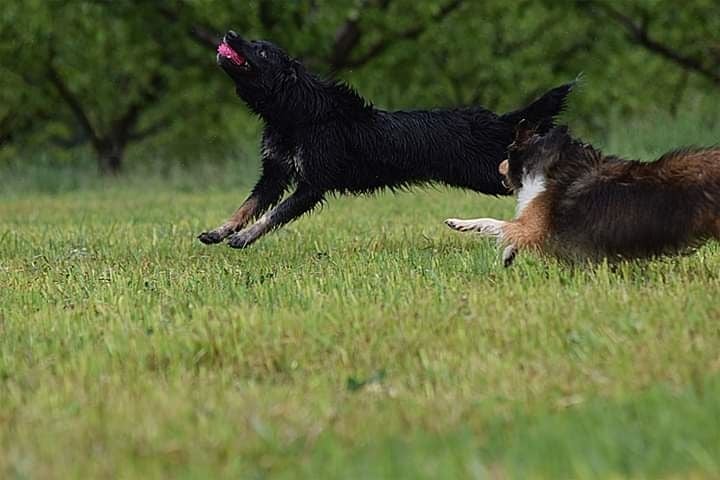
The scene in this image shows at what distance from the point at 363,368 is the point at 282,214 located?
4.07 meters

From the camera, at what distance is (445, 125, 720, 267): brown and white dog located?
5738 millimetres

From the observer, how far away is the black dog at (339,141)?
27.7ft

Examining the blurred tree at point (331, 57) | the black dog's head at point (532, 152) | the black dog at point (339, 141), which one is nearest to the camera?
the black dog's head at point (532, 152)

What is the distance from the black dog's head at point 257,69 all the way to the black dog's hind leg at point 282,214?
2.24 ft

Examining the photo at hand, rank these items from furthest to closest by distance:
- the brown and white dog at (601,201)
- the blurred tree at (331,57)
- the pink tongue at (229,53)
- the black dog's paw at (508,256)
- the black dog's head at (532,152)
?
the blurred tree at (331,57), the pink tongue at (229,53), the black dog's paw at (508,256), the black dog's head at (532,152), the brown and white dog at (601,201)

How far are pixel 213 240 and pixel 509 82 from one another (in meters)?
19.4

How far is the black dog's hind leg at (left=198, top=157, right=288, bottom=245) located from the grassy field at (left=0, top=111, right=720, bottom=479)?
0.96m

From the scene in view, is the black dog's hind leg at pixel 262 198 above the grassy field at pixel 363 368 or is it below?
above

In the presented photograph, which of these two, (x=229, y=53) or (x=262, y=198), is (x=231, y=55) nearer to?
(x=229, y=53)

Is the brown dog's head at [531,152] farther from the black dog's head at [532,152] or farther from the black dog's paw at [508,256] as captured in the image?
the black dog's paw at [508,256]

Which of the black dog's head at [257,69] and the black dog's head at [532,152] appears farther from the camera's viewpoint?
the black dog's head at [257,69]

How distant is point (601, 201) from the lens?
20.0ft

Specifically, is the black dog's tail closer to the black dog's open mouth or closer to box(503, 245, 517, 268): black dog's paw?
box(503, 245, 517, 268): black dog's paw

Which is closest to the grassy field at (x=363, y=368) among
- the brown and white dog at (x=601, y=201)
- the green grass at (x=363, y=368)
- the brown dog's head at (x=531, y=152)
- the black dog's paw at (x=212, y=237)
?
the green grass at (x=363, y=368)
